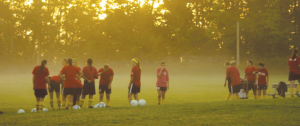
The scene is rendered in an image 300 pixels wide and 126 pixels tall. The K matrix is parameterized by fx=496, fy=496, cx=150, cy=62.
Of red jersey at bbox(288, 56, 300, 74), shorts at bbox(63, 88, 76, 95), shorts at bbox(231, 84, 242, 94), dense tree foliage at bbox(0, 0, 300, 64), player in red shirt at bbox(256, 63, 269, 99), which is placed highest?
dense tree foliage at bbox(0, 0, 300, 64)

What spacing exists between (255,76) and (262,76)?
40cm

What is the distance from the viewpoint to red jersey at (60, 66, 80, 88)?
1625cm

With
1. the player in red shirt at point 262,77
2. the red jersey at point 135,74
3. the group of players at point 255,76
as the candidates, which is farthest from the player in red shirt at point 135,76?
the player in red shirt at point 262,77

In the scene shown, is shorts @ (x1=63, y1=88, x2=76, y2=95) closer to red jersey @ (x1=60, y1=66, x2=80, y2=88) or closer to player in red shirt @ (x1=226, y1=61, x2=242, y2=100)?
red jersey @ (x1=60, y1=66, x2=80, y2=88)

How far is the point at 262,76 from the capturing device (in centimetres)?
2105

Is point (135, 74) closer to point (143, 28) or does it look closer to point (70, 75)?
point (70, 75)

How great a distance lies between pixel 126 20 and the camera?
7762cm

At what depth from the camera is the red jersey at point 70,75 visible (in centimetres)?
1625

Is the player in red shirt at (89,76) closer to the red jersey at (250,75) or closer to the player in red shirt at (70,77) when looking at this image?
the player in red shirt at (70,77)

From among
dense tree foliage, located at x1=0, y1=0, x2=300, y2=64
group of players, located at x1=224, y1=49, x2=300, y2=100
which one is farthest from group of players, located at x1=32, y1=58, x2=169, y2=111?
dense tree foliage, located at x1=0, y1=0, x2=300, y2=64

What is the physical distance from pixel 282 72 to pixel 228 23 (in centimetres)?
1252

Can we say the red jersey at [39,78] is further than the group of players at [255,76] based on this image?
No

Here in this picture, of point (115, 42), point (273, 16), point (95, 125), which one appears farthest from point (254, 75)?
point (115, 42)

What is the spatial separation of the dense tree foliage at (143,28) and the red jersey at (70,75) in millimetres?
52030
